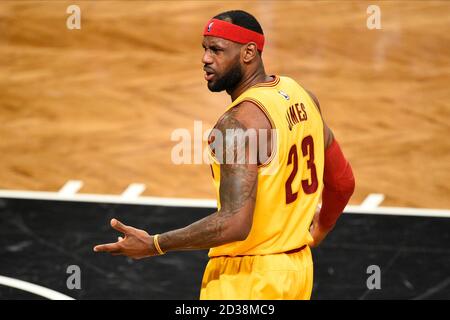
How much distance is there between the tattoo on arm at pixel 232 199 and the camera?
14.0 ft

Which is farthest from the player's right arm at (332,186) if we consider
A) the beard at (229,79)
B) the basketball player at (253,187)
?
the beard at (229,79)

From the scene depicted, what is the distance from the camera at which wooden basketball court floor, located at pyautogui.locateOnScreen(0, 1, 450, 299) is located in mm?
7566

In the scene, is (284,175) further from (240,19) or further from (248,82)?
(240,19)

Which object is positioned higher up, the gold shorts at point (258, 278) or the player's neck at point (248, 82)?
the player's neck at point (248, 82)

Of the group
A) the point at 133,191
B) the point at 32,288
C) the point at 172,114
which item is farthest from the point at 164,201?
the point at 32,288

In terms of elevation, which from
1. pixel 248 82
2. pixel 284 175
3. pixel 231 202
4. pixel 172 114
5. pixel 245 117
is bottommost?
pixel 231 202

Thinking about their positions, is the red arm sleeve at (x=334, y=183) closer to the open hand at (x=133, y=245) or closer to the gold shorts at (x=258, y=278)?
the gold shorts at (x=258, y=278)

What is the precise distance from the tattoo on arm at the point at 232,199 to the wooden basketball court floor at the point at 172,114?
2864 mm

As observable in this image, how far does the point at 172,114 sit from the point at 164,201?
117cm

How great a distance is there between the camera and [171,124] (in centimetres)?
909

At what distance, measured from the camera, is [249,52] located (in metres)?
4.63

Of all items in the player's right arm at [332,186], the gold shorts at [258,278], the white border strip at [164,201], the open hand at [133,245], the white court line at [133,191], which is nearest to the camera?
the open hand at [133,245]

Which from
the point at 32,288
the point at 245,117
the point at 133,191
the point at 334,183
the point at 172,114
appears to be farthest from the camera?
the point at 172,114
